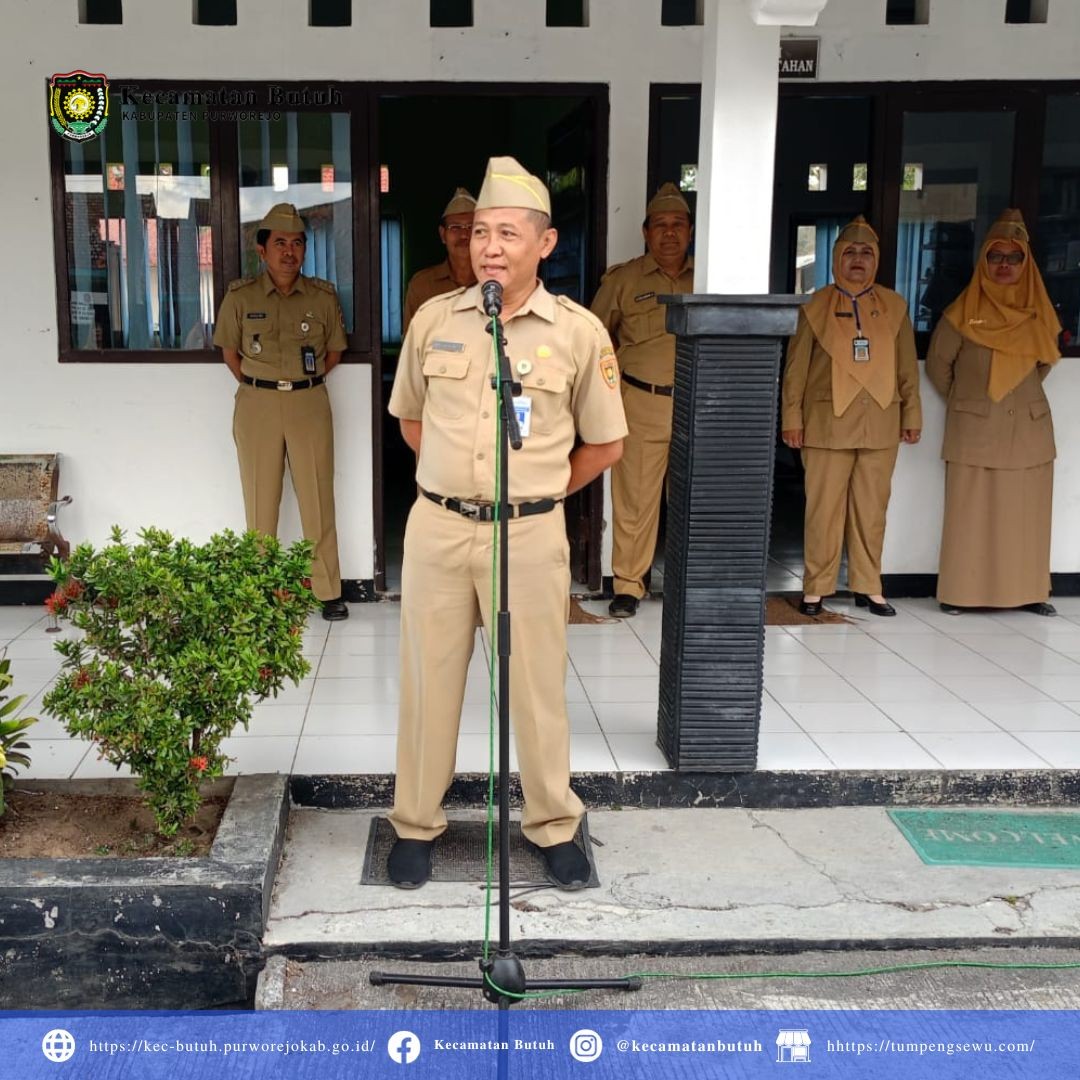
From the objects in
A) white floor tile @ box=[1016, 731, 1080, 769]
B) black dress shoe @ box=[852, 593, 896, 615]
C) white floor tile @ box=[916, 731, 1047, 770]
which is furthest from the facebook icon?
black dress shoe @ box=[852, 593, 896, 615]

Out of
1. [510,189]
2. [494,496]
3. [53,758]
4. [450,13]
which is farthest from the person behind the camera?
[450,13]

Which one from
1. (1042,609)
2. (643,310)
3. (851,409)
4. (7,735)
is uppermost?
(643,310)

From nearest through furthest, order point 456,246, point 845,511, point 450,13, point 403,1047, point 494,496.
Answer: point 403,1047 < point 494,496 < point 450,13 < point 845,511 < point 456,246

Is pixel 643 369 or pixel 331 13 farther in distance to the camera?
pixel 643 369

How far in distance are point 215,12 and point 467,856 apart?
165 inches

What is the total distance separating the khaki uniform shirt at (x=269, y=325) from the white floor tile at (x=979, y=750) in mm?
3217

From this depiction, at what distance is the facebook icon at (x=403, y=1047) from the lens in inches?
113

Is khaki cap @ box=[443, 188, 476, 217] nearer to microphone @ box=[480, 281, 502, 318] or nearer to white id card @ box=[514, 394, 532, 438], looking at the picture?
white id card @ box=[514, 394, 532, 438]

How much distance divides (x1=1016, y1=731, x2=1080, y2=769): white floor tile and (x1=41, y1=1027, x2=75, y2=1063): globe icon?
9.90 ft

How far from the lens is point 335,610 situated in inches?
241

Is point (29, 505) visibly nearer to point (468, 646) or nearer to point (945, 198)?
point (468, 646)

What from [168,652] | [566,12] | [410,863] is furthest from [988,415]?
[168,652]

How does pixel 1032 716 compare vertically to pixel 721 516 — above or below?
below

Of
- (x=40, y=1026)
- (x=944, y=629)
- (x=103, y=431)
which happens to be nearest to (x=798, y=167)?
(x=944, y=629)
